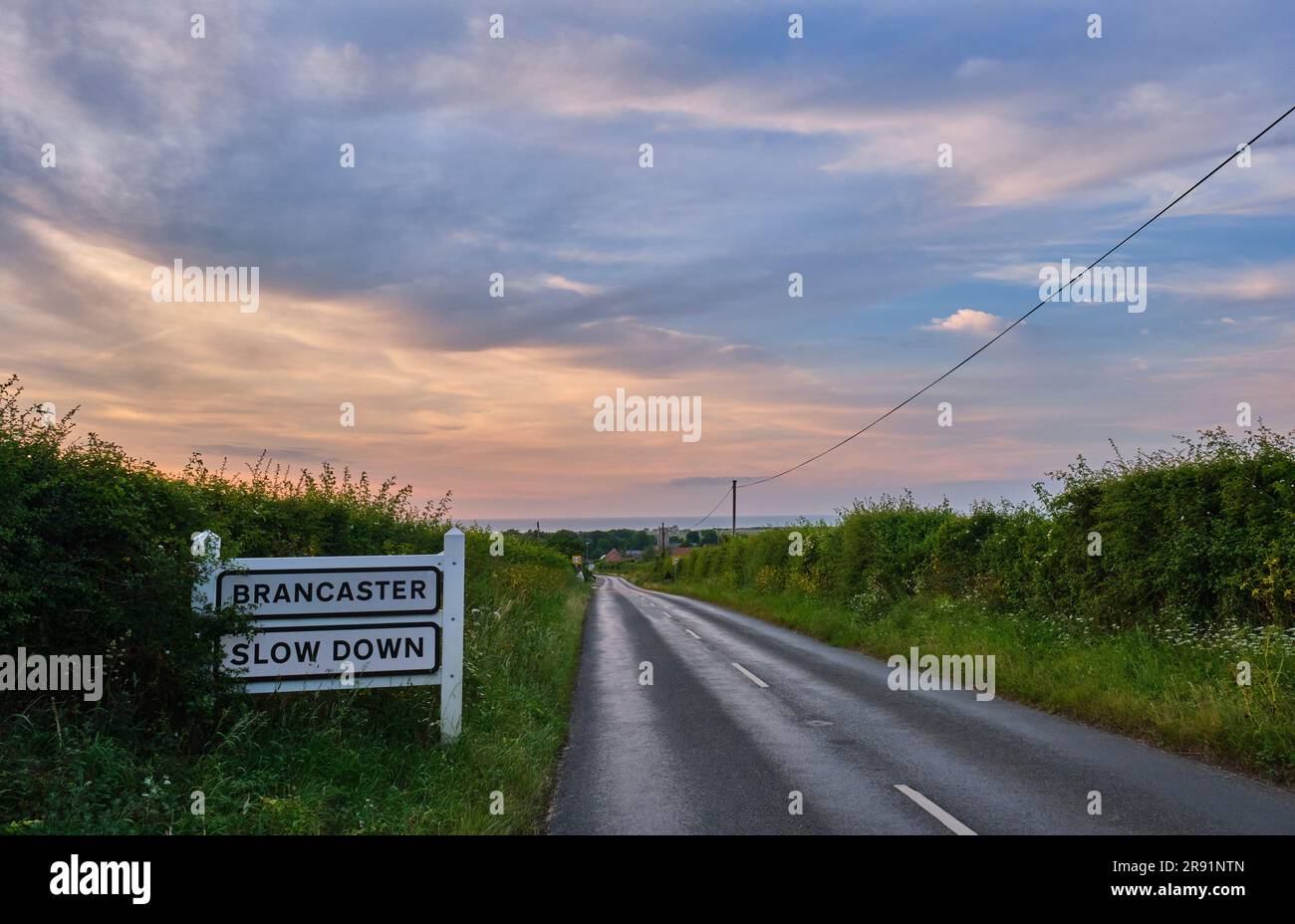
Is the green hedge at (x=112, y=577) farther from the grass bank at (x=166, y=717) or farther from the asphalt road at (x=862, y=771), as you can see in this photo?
the asphalt road at (x=862, y=771)

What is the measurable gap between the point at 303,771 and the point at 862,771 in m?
4.90

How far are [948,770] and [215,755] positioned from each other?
622cm

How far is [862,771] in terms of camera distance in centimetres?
775

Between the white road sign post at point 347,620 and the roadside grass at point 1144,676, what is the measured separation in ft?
24.2

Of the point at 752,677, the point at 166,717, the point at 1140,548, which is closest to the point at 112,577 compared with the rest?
the point at 166,717

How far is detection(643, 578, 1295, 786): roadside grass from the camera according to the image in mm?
7965

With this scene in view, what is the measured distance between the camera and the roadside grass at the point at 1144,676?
796 centimetres

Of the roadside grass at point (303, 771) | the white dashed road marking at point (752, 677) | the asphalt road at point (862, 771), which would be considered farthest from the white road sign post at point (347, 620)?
the white dashed road marking at point (752, 677)

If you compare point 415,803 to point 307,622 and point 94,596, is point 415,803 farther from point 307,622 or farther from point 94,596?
point 94,596

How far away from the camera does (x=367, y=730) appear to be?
24.7 ft

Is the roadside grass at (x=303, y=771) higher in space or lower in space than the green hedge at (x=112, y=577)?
lower

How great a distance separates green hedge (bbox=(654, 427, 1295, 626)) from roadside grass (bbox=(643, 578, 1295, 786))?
0.52 meters

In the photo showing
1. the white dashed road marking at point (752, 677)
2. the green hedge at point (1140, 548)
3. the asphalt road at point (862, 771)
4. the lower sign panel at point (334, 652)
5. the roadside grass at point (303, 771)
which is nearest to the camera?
the roadside grass at point (303, 771)
